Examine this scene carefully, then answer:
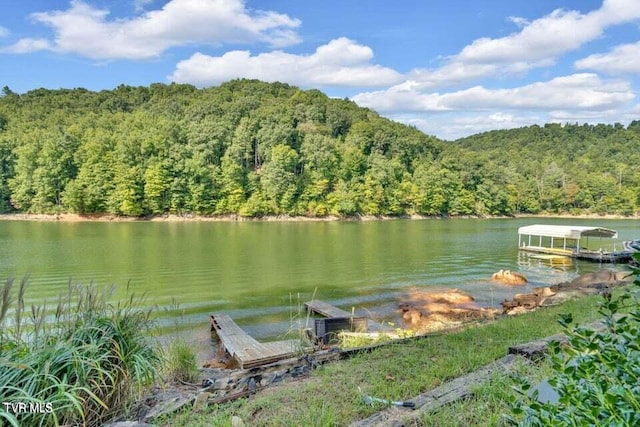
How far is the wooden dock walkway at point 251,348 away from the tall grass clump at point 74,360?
10.1 ft

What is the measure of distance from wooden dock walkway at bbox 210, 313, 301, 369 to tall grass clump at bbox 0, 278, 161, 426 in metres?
3.08

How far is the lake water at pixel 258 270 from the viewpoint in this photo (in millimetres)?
12953

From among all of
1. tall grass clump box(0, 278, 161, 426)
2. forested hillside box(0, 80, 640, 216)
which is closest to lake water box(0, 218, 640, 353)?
tall grass clump box(0, 278, 161, 426)

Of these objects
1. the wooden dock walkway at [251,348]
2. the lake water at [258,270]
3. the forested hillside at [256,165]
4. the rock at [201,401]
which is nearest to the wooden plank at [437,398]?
the rock at [201,401]

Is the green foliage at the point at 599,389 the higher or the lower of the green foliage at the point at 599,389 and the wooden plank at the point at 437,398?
the higher

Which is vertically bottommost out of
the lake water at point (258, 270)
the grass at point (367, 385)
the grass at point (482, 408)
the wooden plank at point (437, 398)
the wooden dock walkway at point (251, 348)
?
the lake water at point (258, 270)

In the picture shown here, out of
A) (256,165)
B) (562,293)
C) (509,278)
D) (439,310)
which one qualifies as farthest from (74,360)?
(256,165)

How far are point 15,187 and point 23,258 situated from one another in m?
38.5

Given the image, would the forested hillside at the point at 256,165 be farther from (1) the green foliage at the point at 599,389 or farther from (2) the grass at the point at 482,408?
(1) the green foliage at the point at 599,389

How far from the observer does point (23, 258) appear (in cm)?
2012

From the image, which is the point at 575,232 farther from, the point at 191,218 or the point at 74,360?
the point at 191,218

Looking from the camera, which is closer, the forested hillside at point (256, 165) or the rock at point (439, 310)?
the rock at point (439, 310)

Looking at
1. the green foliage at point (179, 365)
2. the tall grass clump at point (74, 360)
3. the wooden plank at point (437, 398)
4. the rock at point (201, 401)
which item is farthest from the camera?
the green foliage at point (179, 365)

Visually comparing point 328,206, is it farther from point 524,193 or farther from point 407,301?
Result: point 407,301
